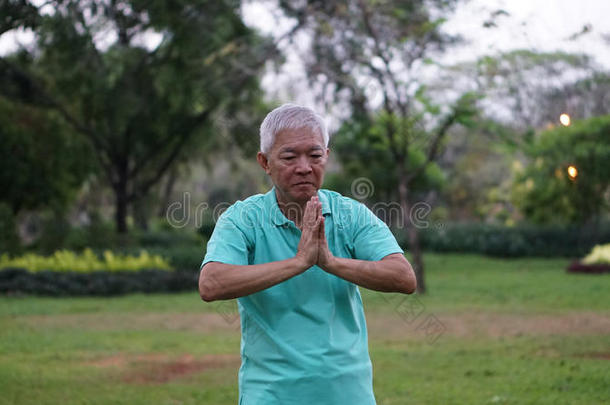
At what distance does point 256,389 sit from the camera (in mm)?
2652

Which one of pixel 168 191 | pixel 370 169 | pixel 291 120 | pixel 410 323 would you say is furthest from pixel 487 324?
pixel 168 191

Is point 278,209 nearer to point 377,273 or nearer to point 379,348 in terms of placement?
point 377,273

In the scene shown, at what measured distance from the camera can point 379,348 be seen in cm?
1044

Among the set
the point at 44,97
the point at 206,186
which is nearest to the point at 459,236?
the point at 44,97

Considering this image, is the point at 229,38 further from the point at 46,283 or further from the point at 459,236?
the point at 459,236

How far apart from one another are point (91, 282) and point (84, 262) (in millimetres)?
887

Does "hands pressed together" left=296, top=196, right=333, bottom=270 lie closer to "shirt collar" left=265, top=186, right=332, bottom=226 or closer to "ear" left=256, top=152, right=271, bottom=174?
"shirt collar" left=265, top=186, right=332, bottom=226

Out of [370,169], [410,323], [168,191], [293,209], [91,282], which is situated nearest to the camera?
[293,209]

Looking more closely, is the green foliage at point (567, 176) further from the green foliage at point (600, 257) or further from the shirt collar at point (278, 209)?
the shirt collar at point (278, 209)

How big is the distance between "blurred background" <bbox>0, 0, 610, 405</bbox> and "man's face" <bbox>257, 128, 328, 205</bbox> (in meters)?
A: 5.16

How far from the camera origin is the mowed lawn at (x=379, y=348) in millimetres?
7734

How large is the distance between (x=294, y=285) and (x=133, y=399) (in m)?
5.36

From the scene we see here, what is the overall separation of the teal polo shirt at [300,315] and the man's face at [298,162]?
8 cm

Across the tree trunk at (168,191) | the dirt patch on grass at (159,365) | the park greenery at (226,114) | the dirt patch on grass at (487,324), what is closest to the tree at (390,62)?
the park greenery at (226,114)
